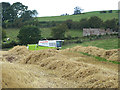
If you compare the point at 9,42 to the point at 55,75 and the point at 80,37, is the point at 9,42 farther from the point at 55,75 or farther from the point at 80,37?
the point at 55,75

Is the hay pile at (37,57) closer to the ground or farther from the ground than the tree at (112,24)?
closer to the ground

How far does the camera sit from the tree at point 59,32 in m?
42.3

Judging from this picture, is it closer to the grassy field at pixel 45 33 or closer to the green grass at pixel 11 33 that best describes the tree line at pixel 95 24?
the grassy field at pixel 45 33

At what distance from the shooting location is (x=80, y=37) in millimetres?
43625

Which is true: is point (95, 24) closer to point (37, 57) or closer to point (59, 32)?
point (59, 32)

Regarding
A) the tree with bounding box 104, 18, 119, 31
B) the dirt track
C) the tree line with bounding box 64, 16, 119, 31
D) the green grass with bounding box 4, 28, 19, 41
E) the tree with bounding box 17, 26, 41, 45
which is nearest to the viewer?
the dirt track

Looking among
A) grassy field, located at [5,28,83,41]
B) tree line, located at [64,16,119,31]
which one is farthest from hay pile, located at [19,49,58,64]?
tree line, located at [64,16,119,31]

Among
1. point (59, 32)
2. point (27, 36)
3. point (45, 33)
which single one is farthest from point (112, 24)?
point (27, 36)

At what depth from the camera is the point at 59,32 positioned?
44.4 meters

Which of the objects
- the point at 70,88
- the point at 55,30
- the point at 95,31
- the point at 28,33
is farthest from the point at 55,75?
the point at 95,31

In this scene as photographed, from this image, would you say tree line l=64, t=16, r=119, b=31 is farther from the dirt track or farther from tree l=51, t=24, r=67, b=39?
the dirt track

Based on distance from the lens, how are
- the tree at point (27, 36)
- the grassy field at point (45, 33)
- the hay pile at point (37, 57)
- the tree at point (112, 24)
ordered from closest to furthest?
the hay pile at point (37, 57) < the tree at point (27, 36) < the grassy field at point (45, 33) < the tree at point (112, 24)

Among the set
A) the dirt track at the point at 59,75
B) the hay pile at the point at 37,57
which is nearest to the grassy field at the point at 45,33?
the hay pile at the point at 37,57

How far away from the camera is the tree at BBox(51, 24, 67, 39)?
4226 centimetres
